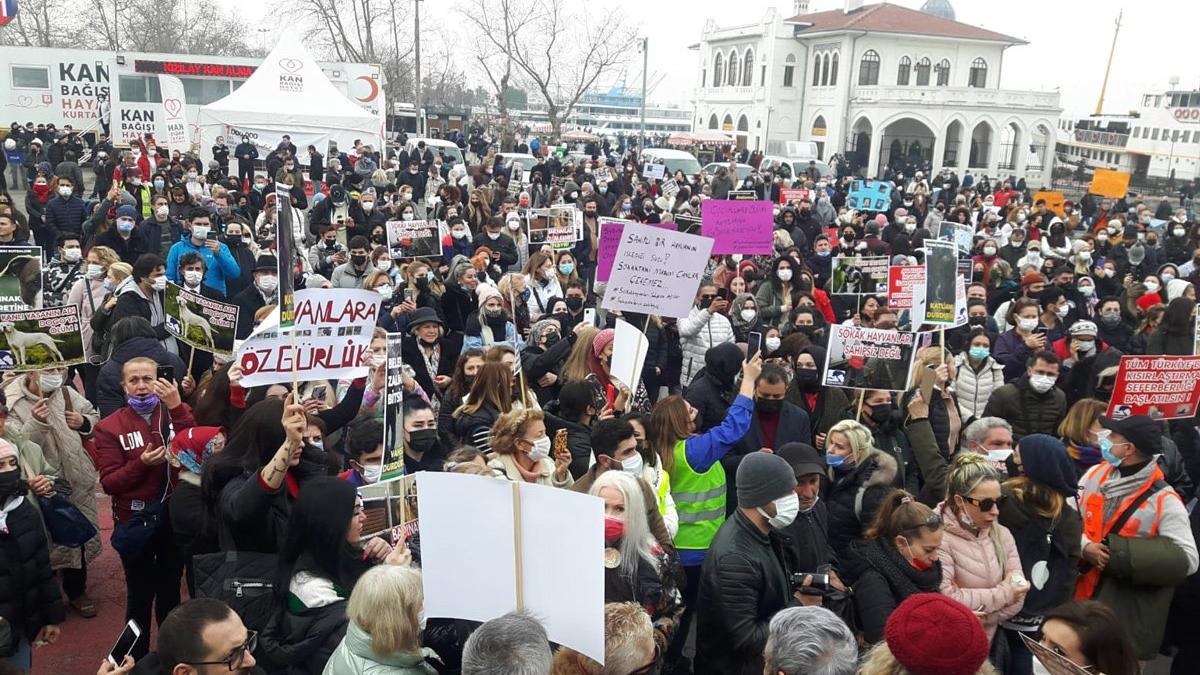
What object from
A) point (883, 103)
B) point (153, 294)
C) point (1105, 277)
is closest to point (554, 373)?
point (153, 294)

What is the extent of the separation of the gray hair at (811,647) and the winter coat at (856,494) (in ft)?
4.85

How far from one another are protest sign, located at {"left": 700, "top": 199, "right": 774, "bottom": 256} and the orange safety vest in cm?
589

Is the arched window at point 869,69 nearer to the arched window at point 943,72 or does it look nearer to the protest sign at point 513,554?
the arched window at point 943,72

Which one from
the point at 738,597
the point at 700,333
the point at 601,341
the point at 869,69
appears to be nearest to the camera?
the point at 738,597

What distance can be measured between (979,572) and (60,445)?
4748 mm

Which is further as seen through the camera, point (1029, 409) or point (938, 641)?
point (1029, 409)

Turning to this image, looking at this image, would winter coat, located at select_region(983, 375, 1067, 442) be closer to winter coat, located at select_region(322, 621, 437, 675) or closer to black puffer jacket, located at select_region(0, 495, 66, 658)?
winter coat, located at select_region(322, 621, 437, 675)

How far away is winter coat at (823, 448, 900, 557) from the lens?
4520 mm

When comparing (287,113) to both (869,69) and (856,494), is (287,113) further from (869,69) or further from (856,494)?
(869,69)

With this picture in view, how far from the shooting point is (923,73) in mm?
60062

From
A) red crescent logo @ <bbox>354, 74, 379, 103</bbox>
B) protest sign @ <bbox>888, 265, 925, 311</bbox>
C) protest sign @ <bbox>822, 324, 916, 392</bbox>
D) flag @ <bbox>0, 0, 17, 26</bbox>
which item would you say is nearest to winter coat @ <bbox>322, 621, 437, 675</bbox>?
protest sign @ <bbox>822, 324, 916, 392</bbox>

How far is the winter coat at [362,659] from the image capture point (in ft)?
9.69

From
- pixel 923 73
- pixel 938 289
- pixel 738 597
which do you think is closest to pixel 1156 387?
pixel 938 289

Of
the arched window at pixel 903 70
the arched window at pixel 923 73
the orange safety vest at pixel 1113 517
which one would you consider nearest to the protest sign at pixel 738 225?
the orange safety vest at pixel 1113 517
